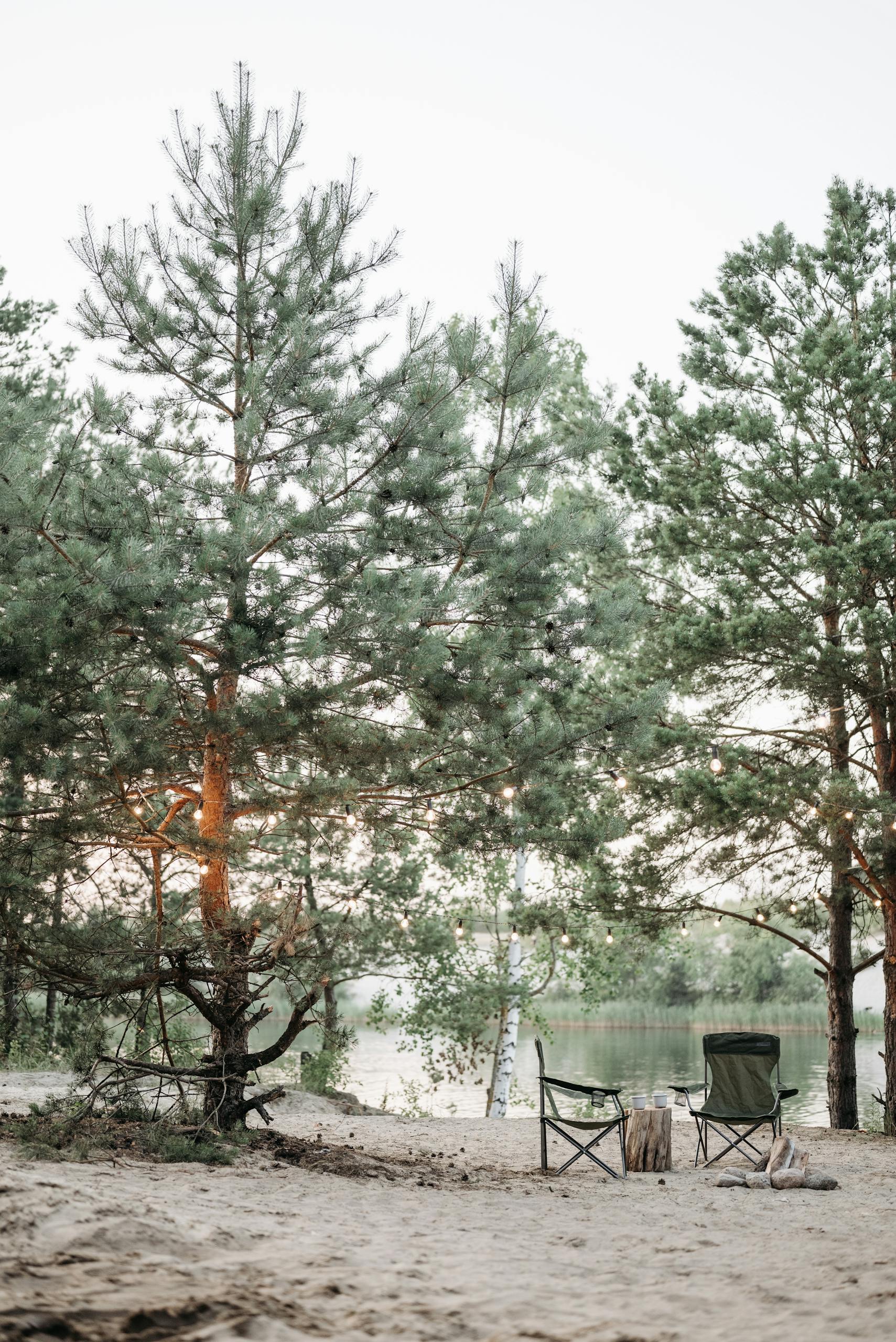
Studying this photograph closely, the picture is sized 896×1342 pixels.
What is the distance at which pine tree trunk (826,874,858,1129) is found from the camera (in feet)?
24.9

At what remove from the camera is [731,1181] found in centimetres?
465

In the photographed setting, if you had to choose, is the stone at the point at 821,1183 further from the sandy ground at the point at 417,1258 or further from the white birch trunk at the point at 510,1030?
the white birch trunk at the point at 510,1030

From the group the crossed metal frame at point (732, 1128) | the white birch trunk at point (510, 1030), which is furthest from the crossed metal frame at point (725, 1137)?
the white birch trunk at point (510, 1030)

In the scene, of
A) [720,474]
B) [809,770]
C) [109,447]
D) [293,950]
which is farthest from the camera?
[720,474]

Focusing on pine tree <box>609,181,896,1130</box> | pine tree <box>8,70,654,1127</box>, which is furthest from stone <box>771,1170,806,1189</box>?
pine tree <box>609,181,896,1130</box>

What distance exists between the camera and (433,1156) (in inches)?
209

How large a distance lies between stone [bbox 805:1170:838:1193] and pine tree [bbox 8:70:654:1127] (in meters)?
1.95

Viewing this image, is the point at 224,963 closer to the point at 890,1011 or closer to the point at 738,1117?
the point at 738,1117

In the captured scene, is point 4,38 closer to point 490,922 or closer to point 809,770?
point 809,770

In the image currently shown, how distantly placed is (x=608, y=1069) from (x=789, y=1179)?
9.76 meters

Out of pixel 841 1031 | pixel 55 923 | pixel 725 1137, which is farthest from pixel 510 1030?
pixel 55 923

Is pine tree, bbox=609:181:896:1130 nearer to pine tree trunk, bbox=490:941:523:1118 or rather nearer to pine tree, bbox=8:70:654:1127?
pine tree, bbox=8:70:654:1127

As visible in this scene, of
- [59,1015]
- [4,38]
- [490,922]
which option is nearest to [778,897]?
[490,922]

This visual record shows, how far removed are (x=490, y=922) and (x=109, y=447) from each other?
303 inches
